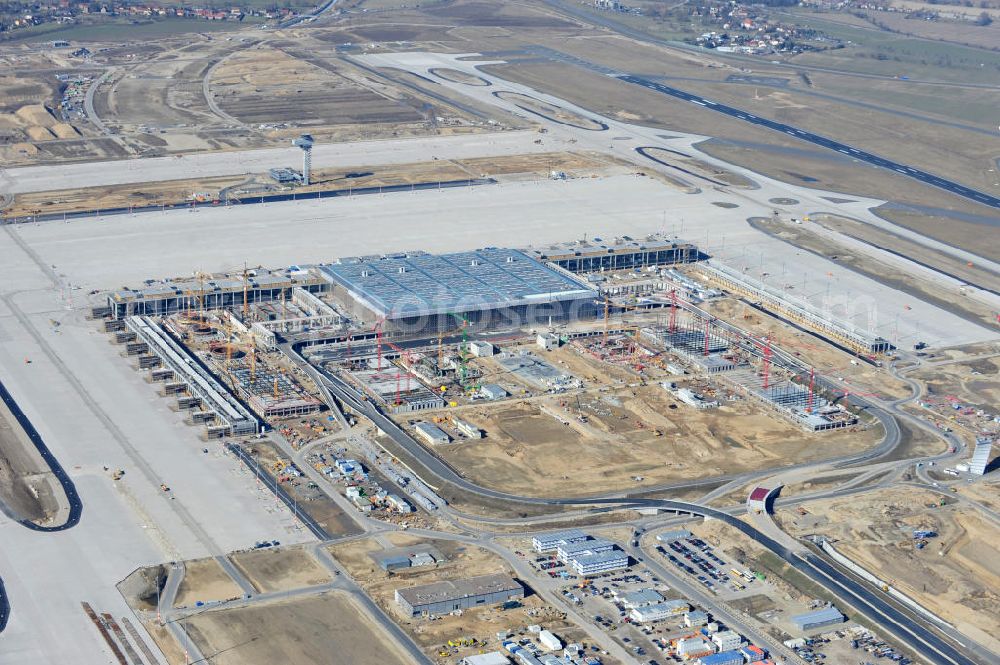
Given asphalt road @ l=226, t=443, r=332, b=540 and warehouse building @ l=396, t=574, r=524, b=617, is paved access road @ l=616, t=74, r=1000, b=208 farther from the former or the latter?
warehouse building @ l=396, t=574, r=524, b=617

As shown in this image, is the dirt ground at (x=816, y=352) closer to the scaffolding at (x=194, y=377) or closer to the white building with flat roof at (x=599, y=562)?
the white building with flat roof at (x=599, y=562)

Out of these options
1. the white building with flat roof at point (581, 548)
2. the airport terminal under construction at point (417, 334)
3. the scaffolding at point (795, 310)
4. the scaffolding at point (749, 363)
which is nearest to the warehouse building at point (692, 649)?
the white building with flat roof at point (581, 548)

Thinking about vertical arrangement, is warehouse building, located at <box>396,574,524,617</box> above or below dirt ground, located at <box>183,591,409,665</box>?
above

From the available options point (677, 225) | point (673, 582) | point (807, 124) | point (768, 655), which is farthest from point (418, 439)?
point (807, 124)

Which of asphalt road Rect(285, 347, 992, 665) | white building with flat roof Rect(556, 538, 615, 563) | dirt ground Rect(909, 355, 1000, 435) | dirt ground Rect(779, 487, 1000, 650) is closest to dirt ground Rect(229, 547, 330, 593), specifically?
white building with flat roof Rect(556, 538, 615, 563)

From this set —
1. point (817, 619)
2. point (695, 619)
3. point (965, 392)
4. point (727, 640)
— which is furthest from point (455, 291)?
point (727, 640)

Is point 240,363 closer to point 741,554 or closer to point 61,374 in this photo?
point 61,374
